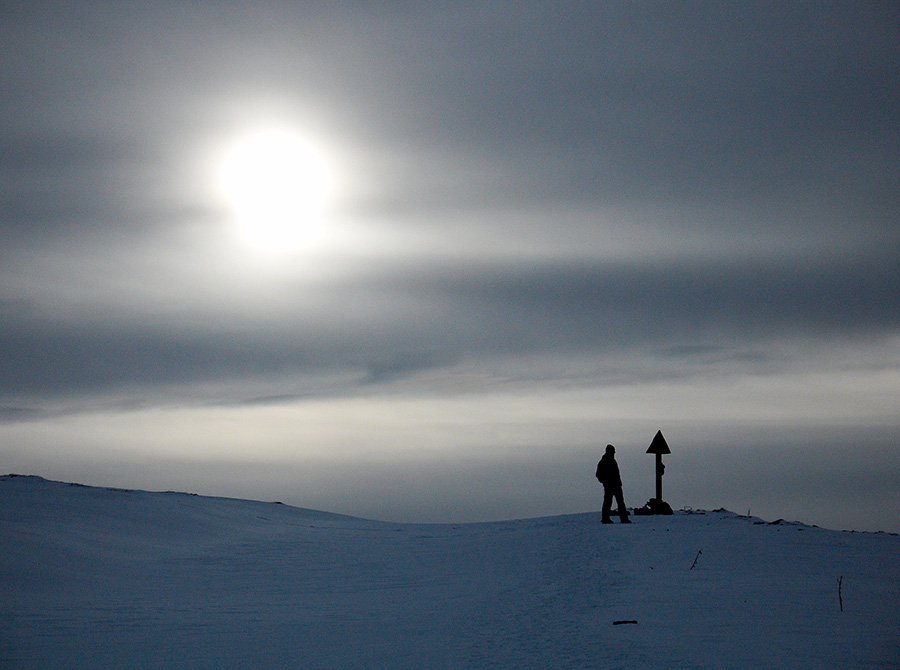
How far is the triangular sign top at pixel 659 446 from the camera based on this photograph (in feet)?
71.9

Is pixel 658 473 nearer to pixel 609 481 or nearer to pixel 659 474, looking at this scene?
pixel 659 474

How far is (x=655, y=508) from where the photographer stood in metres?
21.6

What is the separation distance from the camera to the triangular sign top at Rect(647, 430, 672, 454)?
21.9m

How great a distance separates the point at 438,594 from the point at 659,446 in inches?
455

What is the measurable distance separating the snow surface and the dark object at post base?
2.00 metres

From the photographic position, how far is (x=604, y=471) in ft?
61.3

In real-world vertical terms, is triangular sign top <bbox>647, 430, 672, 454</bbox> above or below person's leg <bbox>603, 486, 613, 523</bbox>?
above

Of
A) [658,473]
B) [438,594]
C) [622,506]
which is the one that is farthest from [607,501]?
[438,594]

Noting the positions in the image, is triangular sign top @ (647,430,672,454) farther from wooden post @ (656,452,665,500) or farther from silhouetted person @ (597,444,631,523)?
silhouetted person @ (597,444,631,523)

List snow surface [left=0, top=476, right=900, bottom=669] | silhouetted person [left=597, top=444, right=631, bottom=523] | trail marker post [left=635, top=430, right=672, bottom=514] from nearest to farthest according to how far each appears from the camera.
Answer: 1. snow surface [left=0, top=476, right=900, bottom=669]
2. silhouetted person [left=597, top=444, right=631, bottom=523]
3. trail marker post [left=635, top=430, right=672, bottom=514]

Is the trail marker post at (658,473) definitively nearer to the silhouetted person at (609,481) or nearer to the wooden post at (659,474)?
the wooden post at (659,474)

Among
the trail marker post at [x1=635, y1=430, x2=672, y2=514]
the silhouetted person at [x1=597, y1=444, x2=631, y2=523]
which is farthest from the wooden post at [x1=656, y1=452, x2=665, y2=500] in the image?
the silhouetted person at [x1=597, y1=444, x2=631, y2=523]

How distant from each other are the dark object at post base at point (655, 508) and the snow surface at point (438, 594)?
2002 millimetres

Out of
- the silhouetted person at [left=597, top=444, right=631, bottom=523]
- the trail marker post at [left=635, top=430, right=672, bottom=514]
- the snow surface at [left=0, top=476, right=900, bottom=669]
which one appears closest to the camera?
the snow surface at [left=0, top=476, right=900, bottom=669]
